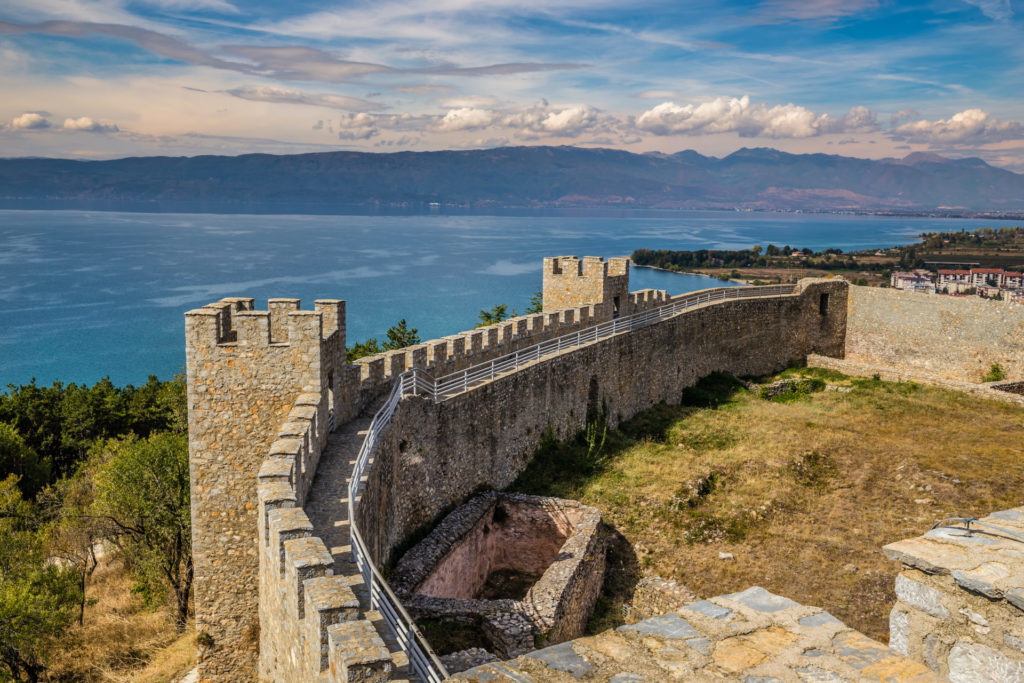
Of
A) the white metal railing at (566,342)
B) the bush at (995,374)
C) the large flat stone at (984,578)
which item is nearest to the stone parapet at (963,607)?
the large flat stone at (984,578)

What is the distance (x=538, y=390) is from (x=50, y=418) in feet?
65.6

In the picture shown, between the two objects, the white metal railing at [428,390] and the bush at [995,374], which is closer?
the white metal railing at [428,390]

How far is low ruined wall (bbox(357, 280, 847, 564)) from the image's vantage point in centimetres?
1230

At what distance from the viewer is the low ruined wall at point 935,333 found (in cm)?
2319

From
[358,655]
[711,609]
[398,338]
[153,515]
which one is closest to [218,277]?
[398,338]

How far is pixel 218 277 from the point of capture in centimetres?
8831

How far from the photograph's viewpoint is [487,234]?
16488cm

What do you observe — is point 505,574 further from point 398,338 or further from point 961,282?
point 961,282

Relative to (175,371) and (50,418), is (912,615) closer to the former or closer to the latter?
(50,418)

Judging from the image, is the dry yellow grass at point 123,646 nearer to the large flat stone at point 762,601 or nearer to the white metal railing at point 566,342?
the white metal railing at point 566,342

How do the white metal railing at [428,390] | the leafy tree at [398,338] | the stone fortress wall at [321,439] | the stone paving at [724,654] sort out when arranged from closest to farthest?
1. the stone paving at [724,654]
2. the white metal railing at [428,390]
3. the stone fortress wall at [321,439]
4. the leafy tree at [398,338]

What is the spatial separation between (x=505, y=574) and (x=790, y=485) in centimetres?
608

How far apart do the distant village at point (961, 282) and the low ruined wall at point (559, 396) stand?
21614 mm

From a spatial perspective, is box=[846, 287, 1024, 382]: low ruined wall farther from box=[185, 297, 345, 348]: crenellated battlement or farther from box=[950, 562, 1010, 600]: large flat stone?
box=[950, 562, 1010, 600]: large flat stone
